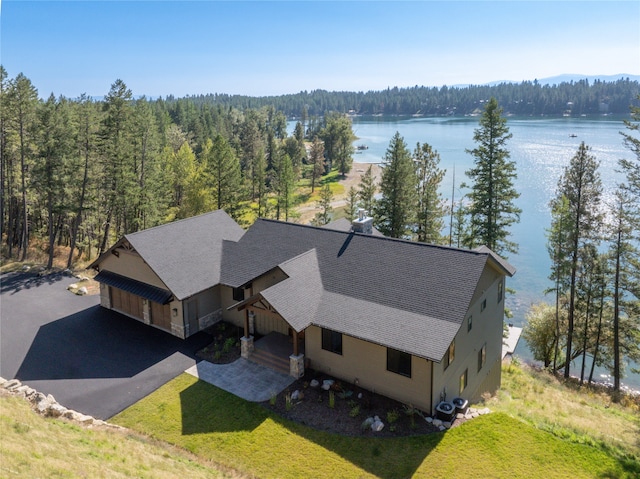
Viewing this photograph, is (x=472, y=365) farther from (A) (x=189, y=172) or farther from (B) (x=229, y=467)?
(A) (x=189, y=172)

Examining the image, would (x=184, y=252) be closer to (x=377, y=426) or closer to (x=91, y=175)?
(x=377, y=426)

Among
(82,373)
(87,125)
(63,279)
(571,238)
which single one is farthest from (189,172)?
(571,238)

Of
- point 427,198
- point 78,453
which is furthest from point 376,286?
point 427,198

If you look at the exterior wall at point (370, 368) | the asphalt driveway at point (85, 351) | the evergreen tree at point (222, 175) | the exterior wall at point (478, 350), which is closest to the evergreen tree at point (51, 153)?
the asphalt driveway at point (85, 351)

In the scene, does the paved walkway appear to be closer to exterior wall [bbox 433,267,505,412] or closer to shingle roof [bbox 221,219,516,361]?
shingle roof [bbox 221,219,516,361]

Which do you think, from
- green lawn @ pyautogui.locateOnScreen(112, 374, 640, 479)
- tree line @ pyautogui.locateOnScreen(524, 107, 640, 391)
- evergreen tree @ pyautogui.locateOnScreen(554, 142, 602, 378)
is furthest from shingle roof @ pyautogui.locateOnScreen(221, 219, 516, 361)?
tree line @ pyautogui.locateOnScreen(524, 107, 640, 391)

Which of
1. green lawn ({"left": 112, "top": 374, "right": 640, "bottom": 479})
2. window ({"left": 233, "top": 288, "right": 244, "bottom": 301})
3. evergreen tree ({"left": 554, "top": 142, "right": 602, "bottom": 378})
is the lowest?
green lawn ({"left": 112, "top": 374, "right": 640, "bottom": 479})
